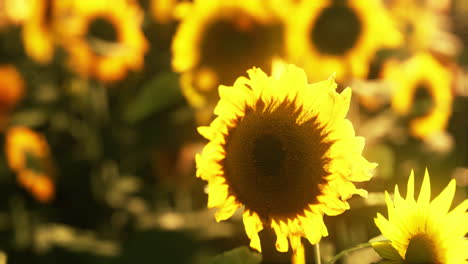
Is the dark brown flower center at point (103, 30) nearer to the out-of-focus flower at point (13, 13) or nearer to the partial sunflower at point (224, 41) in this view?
the out-of-focus flower at point (13, 13)

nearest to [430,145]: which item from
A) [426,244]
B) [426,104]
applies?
Answer: [426,104]

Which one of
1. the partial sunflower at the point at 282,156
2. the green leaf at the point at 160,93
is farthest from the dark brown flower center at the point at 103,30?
the partial sunflower at the point at 282,156

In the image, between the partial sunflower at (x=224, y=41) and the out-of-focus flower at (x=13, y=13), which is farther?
the out-of-focus flower at (x=13, y=13)

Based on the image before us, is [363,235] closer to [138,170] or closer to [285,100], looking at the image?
[285,100]

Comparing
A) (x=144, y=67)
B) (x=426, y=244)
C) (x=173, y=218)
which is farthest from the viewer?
(x=144, y=67)

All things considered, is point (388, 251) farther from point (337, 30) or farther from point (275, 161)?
point (337, 30)

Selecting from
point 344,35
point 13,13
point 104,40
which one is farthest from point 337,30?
point 13,13
